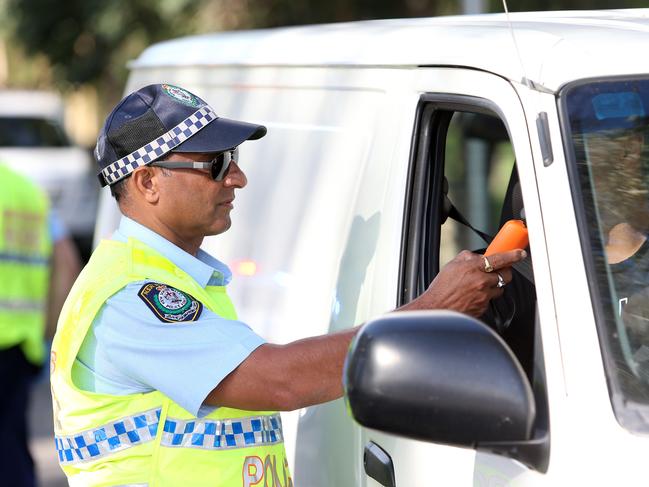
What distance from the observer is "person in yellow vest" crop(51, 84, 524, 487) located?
2.51m

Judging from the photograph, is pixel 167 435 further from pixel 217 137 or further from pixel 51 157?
pixel 51 157

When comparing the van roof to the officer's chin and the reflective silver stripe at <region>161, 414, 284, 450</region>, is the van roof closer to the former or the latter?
the officer's chin

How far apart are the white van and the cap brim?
0.37m

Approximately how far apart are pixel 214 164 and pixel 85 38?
1465 centimetres

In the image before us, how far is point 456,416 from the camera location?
1.98 m

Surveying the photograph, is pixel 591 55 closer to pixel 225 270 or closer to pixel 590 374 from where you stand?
pixel 590 374

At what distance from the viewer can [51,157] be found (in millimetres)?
14906

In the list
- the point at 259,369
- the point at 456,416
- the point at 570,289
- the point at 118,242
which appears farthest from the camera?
the point at 118,242

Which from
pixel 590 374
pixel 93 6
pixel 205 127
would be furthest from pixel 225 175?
pixel 93 6

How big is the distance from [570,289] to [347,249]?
3.18ft

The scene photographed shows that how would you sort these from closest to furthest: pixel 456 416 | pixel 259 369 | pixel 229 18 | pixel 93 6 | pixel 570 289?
pixel 456 416, pixel 570 289, pixel 259 369, pixel 229 18, pixel 93 6

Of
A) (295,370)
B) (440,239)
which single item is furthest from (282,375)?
(440,239)

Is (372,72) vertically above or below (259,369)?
above

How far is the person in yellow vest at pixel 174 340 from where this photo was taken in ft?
8.25
